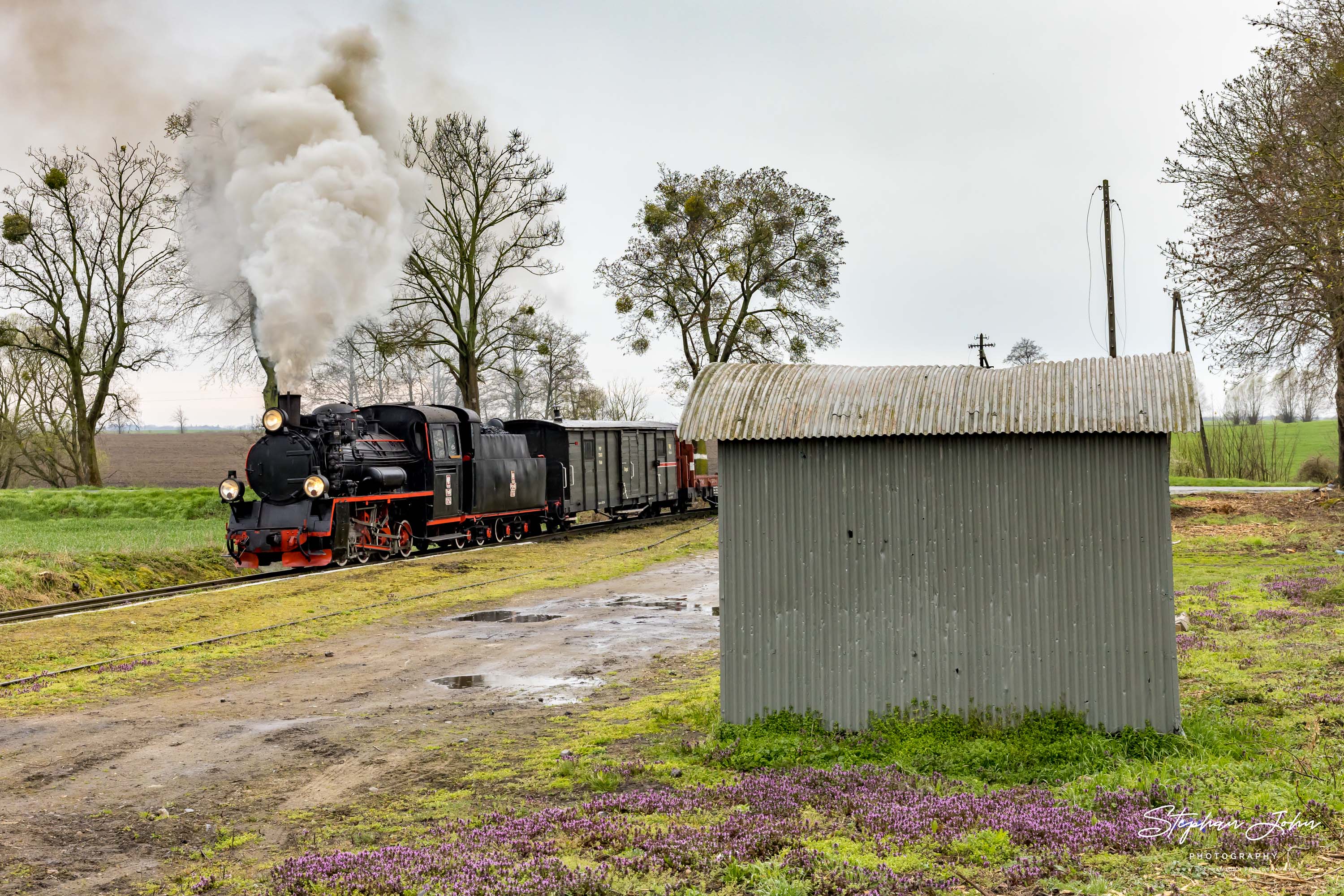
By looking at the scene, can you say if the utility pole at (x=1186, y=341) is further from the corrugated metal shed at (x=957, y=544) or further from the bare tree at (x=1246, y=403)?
the corrugated metal shed at (x=957, y=544)

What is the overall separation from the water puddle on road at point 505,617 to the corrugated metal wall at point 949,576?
25.9ft

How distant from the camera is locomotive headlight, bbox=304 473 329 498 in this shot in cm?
1988

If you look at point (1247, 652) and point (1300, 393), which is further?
point (1300, 393)

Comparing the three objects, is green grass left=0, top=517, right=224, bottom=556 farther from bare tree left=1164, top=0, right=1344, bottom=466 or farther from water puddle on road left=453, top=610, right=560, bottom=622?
bare tree left=1164, top=0, right=1344, bottom=466

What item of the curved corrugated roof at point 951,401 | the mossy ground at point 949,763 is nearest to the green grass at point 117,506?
the mossy ground at point 949,763

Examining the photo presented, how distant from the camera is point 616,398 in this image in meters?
79.7

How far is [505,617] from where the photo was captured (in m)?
16.8

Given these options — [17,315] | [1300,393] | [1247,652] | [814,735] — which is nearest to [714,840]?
[814,735]

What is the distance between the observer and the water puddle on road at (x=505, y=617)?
16.4 m

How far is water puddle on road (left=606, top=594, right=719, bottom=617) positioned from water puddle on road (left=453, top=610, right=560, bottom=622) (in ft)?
4.76

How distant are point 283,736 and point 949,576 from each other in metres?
6.08

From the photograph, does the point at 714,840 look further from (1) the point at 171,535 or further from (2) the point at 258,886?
(1) the point at 171,535

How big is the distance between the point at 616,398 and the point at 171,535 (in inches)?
2174

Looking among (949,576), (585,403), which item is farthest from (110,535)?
(585,403)
